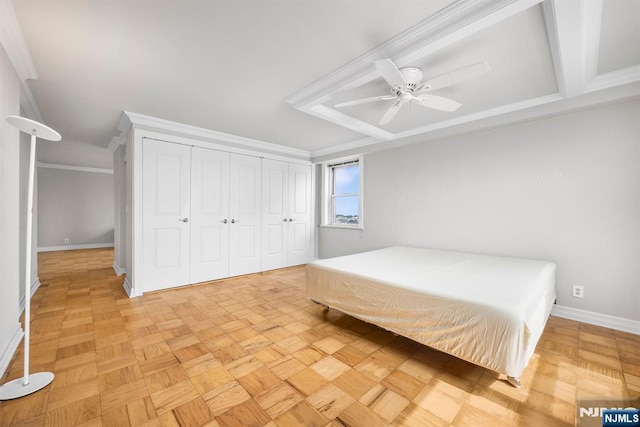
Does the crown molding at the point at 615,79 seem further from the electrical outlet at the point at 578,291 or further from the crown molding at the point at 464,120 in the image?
the electrical outlet at the point at 578,291

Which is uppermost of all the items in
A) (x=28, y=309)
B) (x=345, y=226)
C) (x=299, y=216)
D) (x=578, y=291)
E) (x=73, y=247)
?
(x=299, y=216)

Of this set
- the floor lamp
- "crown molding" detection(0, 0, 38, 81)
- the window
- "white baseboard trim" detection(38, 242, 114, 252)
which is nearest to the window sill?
the window

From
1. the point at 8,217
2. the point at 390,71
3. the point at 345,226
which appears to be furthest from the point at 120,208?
the point at 390,71

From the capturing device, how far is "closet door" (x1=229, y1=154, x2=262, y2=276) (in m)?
4.14

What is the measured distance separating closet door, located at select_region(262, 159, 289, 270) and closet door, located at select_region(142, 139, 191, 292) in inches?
49.7

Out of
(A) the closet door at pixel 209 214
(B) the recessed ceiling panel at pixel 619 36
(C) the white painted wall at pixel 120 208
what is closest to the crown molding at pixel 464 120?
(B) the recessed ceiling panel at pixel 619 36

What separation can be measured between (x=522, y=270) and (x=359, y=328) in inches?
59.8

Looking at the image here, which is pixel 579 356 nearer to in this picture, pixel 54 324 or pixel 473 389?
pixel 473 389

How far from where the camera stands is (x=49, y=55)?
78.8 inches

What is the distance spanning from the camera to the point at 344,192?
5.04 meters

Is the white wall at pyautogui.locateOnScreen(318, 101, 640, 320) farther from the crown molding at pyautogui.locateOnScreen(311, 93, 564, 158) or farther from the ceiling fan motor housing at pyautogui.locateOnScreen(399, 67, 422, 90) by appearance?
the ceiling fan motor housing at pyautogui.locateOnScreen(399, 67, 422, 90)

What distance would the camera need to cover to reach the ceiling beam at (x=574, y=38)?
1.42 m

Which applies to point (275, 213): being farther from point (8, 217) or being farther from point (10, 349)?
point (10, 349)

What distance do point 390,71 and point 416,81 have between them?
0.47 m
